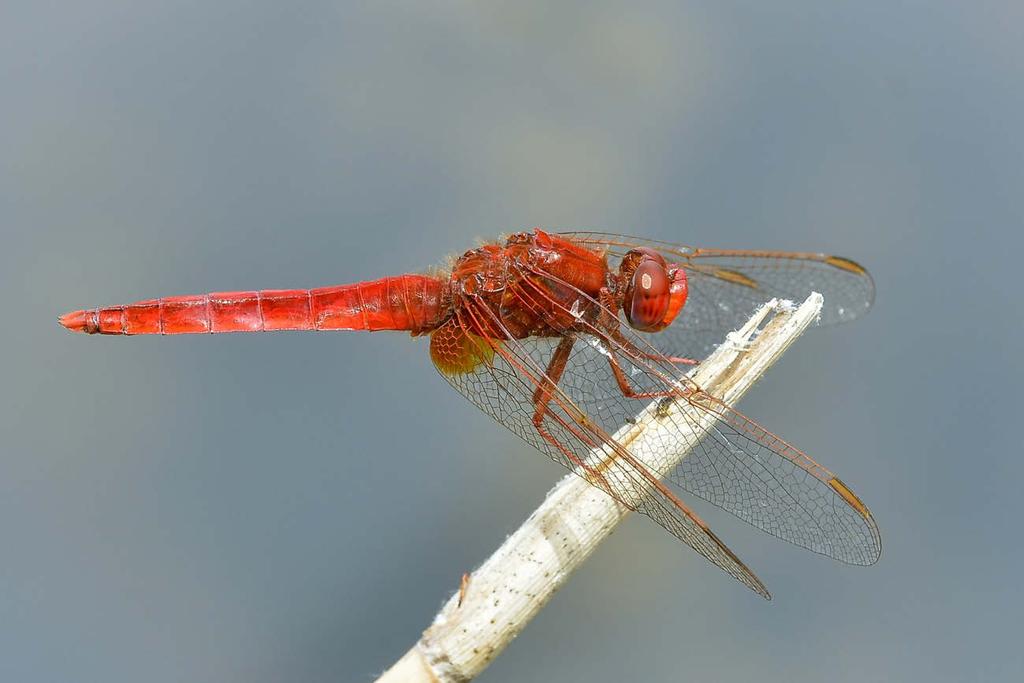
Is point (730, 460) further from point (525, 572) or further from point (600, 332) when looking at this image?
point (525, 572)

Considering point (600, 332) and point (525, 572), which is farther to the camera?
point (600, 332)

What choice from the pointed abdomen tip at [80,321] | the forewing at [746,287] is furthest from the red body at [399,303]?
the forewing at [746,287]

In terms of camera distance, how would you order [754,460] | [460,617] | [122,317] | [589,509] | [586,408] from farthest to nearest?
[122,317], [586,408], [754,460], [589,509], [460,617]

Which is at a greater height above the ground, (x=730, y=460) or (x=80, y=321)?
(x=80, y=321)

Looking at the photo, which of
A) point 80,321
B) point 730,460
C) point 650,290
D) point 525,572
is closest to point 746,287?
point 650,290

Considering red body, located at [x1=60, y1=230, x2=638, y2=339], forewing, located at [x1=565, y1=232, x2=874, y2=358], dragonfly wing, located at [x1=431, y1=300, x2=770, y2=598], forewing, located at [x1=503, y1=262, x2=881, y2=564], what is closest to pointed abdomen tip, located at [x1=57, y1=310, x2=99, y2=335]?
red body, located at [x1=60, y1=230, x2=638, y2=339]

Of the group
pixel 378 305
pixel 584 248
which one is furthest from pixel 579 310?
pixel 378 305

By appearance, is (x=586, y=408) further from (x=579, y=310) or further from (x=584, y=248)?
(x=584, y=248)
